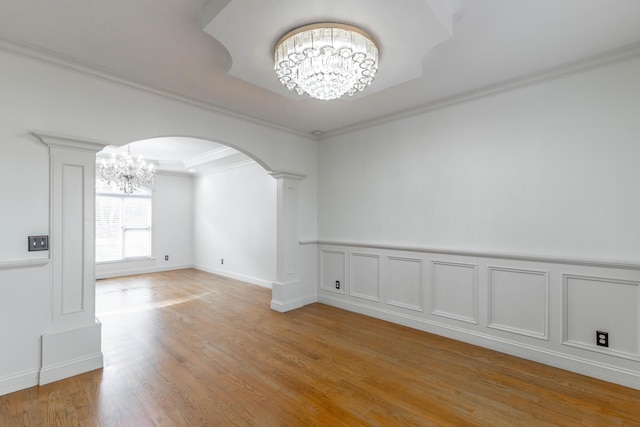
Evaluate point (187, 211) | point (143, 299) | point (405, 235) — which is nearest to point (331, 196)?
point (405, 235)

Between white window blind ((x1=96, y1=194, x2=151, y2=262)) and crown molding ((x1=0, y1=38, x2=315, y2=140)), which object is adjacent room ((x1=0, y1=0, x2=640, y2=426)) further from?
white window blind ((x1=96, y1=194, x2=151, y2=262))

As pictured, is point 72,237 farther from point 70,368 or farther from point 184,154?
point 184,154

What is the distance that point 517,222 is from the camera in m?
2.96

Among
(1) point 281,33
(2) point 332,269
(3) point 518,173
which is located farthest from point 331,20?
(2) point 332,269

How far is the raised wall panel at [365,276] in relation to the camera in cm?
409

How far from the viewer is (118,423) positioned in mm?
1959

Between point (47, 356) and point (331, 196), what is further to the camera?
point (331, 196)

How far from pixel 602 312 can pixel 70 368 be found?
4.58 m

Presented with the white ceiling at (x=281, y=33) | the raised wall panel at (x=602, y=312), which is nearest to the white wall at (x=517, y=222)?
the raised wall panel at (x=602, y=312)

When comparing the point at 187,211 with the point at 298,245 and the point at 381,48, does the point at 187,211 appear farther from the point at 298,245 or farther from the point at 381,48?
the point at 381,48

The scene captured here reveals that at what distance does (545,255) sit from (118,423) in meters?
3.71

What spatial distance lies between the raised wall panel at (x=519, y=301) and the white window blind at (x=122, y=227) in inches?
291

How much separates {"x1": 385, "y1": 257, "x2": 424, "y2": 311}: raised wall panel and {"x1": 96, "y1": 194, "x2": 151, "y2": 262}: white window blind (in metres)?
6.17

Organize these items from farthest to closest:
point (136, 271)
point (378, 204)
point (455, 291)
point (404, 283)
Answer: point (136, 271) < point (378, 204) < point (404, 283) < point (455, 291)
